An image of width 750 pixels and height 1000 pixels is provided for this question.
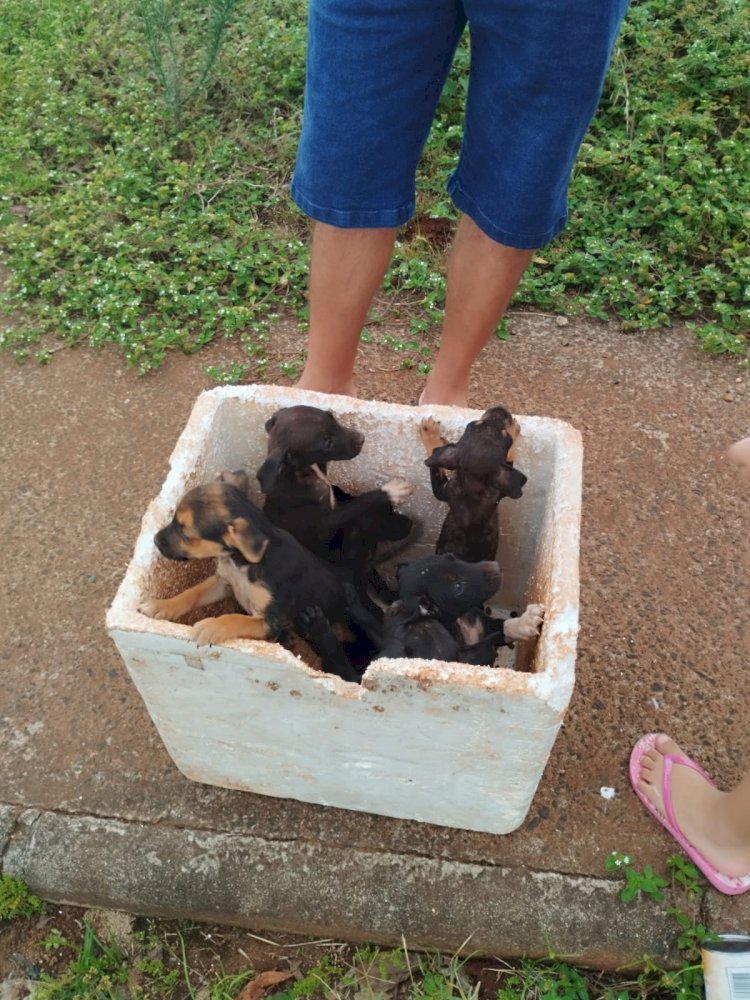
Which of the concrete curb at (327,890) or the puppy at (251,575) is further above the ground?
the puppy at (251,575)

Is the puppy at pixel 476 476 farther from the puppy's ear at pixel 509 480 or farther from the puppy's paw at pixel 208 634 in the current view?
the puppy's paw at pixel 208 634

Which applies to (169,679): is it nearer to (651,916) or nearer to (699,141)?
(651,916)

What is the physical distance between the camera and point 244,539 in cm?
241

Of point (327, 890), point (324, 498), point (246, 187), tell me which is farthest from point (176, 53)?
point (327, 890)

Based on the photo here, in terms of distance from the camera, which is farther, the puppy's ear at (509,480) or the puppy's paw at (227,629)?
the puppy's ear at (509,480)

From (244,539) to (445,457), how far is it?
0.73 metres

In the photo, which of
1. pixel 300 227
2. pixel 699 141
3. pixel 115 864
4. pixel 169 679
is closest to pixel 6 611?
pixel 115 864

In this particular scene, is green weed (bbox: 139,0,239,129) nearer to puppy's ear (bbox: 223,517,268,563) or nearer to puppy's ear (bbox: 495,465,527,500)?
puppy's ear (bbox: 495,465,527,500)

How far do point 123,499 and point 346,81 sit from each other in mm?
2023

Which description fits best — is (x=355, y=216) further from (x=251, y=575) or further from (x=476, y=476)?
(x=251, y=575)

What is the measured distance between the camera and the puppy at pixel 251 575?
7.75ft

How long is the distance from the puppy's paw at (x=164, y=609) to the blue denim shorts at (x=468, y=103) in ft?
5.17

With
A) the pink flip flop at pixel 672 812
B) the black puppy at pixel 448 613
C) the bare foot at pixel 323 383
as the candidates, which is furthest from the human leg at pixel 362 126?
the pink flip flop at pixel 672 812

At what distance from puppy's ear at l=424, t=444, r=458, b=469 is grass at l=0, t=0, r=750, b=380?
1.94 m
